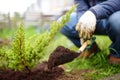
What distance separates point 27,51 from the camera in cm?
330

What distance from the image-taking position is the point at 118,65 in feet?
12.7

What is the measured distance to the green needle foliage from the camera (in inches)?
128

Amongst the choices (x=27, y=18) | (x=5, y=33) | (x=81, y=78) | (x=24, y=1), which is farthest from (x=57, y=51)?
(x=24, y=1)

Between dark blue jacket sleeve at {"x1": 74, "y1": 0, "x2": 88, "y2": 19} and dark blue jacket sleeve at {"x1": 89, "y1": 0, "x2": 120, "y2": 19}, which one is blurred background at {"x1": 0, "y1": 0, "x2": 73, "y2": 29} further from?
dark blue jacket sleeve at {"x1": 89, "y1": 0, "x2": 120, "y2": 19}

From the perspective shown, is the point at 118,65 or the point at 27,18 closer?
the point at 118,65

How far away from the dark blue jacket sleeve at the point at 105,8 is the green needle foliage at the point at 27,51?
30 centimetres

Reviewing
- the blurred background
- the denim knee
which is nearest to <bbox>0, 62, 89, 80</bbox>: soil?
the denim knee

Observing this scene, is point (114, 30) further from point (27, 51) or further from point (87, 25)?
point (27, 51)

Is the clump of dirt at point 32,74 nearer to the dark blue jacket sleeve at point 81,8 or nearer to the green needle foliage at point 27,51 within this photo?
the green needle foliage at point 27,51

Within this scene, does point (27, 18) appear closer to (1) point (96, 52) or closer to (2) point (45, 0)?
(2) point (45, 0)

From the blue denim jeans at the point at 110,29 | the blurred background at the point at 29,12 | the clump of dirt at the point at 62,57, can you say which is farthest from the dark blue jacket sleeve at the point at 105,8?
the blurred background at the point at 29,12

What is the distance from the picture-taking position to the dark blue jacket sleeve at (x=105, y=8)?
3.52 metres

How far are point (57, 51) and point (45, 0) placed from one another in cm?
710

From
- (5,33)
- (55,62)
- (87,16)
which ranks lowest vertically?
(5,33)
